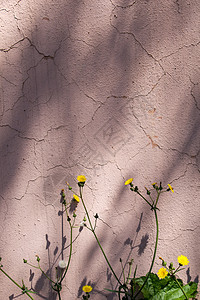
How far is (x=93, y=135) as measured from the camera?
1675 mm

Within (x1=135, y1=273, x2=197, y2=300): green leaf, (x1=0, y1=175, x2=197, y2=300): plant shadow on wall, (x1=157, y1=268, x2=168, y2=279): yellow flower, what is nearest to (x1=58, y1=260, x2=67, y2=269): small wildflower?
(x1=0, y1=175, x2=197, y2=300): plant shadow on wall

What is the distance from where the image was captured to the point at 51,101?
1.66 meters

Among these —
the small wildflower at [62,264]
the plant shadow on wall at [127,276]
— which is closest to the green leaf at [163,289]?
the plant shadow on wall at [127,276]

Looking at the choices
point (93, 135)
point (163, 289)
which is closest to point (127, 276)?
point (163, 289)

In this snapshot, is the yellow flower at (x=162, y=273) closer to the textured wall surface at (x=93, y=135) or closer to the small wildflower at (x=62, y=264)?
the textured wall surface at (x=93, y=135)

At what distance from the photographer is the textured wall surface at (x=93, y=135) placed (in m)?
1.62

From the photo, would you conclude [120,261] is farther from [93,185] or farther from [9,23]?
[9,23]

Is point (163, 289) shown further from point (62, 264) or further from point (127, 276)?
point (62, 264)

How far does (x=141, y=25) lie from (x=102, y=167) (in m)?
0.78

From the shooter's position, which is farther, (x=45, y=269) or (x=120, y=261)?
(x=45, y=269)

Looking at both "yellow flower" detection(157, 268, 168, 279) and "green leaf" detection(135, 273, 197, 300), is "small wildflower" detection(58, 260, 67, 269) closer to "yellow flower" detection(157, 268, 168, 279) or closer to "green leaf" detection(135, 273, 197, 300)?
"green leaf" detection(135, 273, 197, 300)

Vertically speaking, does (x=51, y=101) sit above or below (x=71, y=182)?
above

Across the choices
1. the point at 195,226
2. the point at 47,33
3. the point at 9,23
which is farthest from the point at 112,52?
the point at 195,226

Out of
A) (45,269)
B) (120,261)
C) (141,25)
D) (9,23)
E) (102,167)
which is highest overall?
(9,23)
